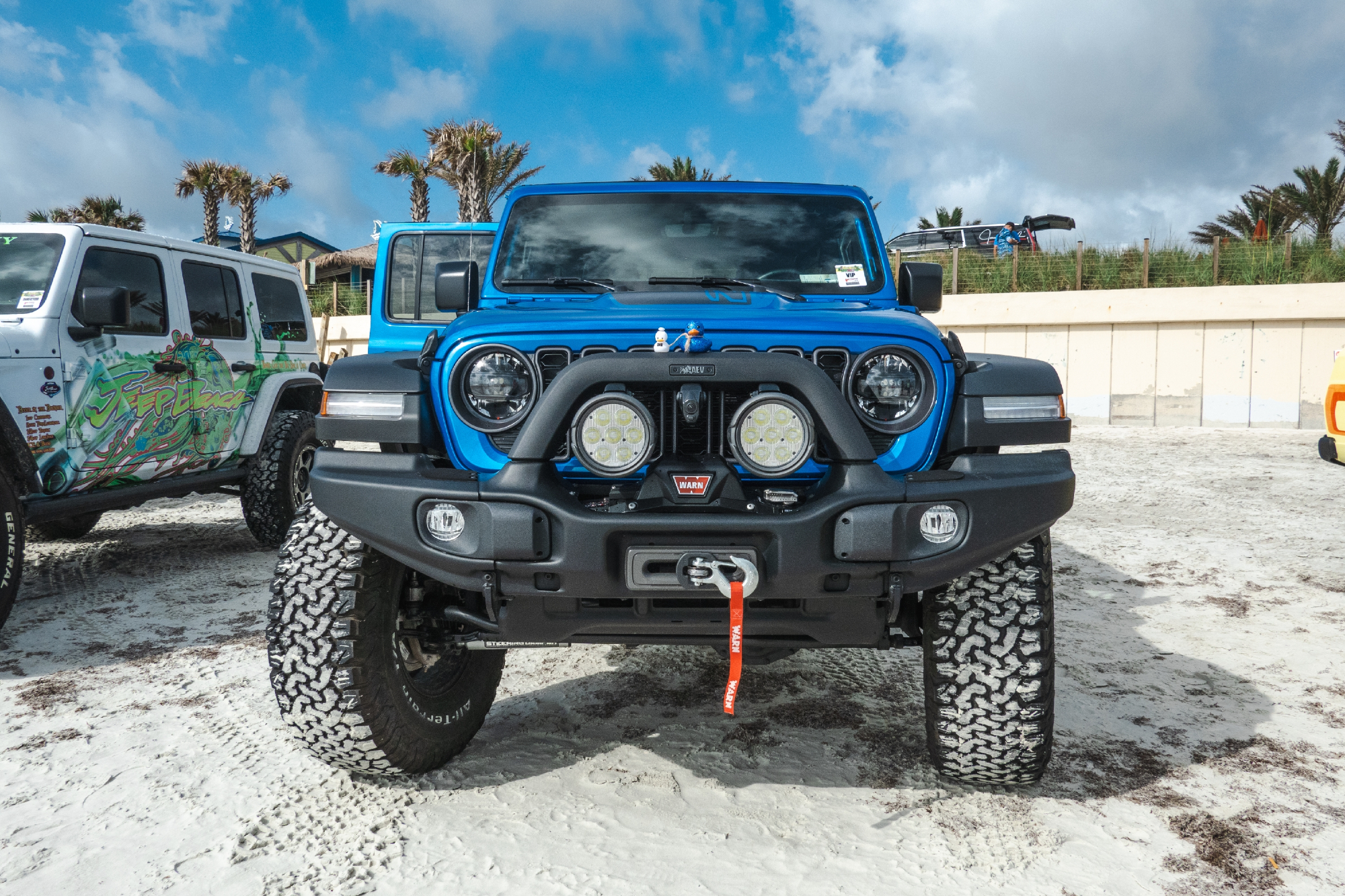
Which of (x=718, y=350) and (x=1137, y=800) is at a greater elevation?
(x=718, y=350)

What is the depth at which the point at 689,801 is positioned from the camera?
260 cm

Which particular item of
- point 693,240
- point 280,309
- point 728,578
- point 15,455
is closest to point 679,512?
point 728,578

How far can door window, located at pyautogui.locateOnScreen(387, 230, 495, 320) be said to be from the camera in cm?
549

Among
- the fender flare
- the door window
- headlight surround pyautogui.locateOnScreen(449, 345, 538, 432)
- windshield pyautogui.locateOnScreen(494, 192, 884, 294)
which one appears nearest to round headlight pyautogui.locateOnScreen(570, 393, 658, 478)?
headlight surround pyautogui.locateOnScreen(449, 345, 538, 432)

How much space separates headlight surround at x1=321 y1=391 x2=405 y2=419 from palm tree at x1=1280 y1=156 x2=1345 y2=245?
80.0 ft

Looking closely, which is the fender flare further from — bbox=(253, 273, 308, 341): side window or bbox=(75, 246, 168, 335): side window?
bbox=(253, 273, 308, 341): side window

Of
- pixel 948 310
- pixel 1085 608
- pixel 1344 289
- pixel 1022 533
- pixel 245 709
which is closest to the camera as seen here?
pixel 1022 533

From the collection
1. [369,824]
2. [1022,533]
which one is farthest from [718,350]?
[369,824]

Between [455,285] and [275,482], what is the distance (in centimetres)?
316

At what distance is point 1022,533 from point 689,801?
1194mm

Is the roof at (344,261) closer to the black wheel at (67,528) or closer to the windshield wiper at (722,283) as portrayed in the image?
the black wheel at (67,528)

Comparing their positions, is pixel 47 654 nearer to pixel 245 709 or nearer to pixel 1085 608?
pixel 245 709

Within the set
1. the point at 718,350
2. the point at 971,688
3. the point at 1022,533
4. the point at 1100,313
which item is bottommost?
the point at 971,688

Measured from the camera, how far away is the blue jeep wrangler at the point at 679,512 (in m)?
2.17
